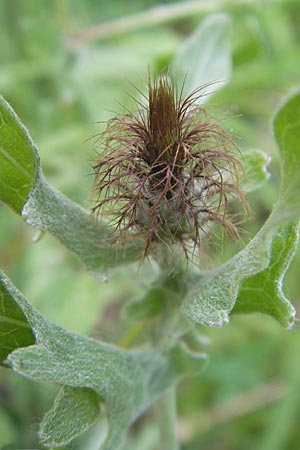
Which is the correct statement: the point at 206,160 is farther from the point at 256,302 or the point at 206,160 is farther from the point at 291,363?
the point at 291,363

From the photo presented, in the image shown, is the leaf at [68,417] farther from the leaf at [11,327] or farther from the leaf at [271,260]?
the leaf at [271,260]

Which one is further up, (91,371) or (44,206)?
(44,206)

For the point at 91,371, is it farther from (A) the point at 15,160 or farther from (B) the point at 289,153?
(B) the point at 289,153

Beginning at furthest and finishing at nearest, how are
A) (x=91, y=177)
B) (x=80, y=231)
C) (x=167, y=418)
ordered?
(x=91, y=177)
(x=167, y=418)
(x=80, y=231)

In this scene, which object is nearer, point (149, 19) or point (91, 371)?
point (91, 371)

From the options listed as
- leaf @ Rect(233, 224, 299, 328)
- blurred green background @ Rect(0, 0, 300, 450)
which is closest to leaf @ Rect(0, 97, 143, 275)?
leaf @ Rect(233, 224, 299, 328)

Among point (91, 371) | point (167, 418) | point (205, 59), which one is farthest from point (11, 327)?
point (205, 59)

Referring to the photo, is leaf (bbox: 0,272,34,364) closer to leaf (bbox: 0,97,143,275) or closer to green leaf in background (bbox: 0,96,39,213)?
leaf (bbox: 0,97,143,275)
